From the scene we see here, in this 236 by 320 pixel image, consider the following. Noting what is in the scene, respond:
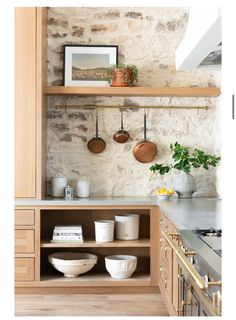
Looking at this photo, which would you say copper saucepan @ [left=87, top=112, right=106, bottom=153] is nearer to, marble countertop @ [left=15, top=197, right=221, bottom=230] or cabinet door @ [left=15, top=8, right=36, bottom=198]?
marble countertop @ [left=15, top=197, right=221, bottom=230]

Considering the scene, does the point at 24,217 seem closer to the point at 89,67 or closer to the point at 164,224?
the point at 164,224

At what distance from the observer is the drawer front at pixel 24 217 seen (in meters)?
4.78

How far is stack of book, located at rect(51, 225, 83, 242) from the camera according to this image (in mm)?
4887

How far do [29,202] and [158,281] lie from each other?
1.23 meters

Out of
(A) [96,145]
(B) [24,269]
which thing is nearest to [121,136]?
(A) [96,145]

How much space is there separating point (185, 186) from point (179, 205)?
64 centimetres

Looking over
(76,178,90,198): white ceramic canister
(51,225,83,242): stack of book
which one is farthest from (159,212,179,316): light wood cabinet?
(76,178,90,198): white ceramic canister

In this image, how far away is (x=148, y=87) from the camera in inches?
203

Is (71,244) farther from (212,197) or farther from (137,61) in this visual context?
(137,61)

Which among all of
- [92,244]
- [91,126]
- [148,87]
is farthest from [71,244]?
[148,87]

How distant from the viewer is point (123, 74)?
513 centimetres

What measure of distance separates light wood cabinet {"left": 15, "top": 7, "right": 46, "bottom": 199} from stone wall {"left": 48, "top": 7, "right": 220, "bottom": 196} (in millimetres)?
476

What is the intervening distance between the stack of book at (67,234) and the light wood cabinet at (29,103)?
347mm

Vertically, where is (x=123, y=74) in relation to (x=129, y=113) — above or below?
above
